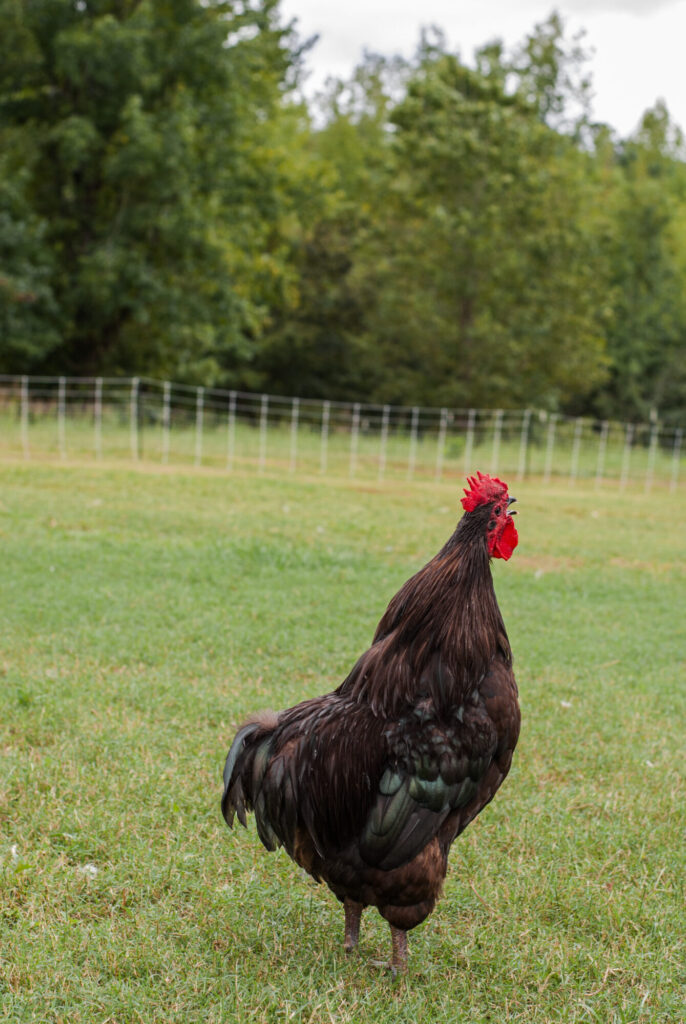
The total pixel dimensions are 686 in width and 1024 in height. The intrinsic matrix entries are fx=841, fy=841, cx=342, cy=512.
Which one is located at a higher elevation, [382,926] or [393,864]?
[393,864]

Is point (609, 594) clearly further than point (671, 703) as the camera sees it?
Yes

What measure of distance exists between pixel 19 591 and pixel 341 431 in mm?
18942

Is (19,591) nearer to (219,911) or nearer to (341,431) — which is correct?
(219,911)

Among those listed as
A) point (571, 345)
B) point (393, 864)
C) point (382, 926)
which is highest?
point (571, 345)

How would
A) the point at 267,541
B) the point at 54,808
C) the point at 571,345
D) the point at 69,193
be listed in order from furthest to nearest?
the point at 571,345 → the point at 69,193 → the point at 267,541 → the point at 54,808

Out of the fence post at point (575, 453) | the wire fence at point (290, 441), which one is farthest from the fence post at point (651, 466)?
the fence post at point (575, 453)

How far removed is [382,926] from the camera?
3662 millimetres

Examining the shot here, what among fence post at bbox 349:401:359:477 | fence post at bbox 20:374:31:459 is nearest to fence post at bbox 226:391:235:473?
fence post at bbox 349:401:359:477

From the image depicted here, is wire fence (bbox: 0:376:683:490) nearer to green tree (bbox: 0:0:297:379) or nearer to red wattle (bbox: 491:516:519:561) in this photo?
green tree (bbox: 0:0:297:379)

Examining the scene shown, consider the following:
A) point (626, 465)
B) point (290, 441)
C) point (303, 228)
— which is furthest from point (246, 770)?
point (303, 228)

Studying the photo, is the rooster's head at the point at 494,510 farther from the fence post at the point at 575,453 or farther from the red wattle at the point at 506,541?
the fence post at the point at 575,453

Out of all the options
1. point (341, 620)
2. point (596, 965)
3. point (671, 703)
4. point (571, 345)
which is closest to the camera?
point (596, 965)

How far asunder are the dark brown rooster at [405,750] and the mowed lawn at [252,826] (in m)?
0.45

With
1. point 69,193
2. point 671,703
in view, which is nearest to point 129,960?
point 671,703
